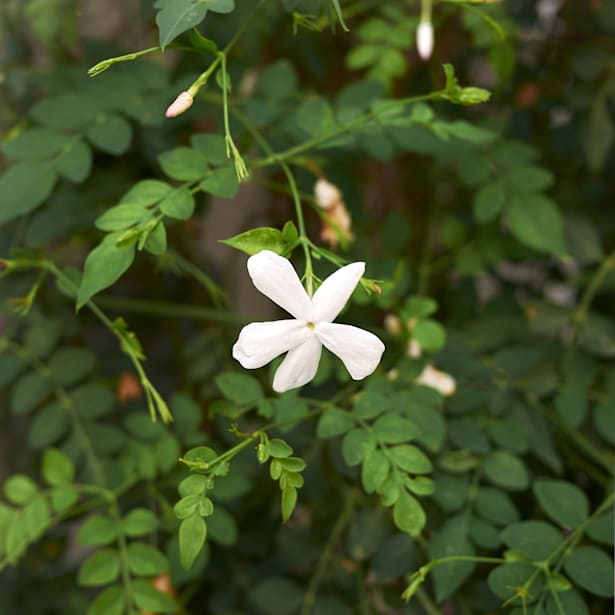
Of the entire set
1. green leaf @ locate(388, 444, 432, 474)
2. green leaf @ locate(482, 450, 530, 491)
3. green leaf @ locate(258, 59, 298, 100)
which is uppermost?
green leaf @ locate(258, 59, 298, 100)

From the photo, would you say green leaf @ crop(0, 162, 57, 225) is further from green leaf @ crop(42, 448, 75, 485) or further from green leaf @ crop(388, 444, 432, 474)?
green leaf @ crop(388, 444, 432, 474)

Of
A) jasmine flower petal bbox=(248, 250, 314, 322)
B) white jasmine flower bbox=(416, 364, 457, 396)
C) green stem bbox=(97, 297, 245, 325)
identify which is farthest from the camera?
green stem bbox=(97, 297, 245, 325)

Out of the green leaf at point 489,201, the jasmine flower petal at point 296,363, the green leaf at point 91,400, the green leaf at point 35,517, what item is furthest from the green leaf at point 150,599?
the green leaf at point 489,201

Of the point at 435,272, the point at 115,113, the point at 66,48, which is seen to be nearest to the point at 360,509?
the point at 435,272

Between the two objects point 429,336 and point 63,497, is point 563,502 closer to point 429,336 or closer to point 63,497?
point 429,336

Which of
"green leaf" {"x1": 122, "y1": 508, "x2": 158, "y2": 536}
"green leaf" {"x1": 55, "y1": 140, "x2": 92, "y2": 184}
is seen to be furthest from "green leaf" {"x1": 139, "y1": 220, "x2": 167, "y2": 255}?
"green leaf" {"x1": 122, "y1": 508, "x2": 158, "y2": 536}

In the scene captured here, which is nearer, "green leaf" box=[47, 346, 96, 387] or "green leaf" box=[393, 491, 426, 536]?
"green leaf" box=[393, 491, 426, 536]

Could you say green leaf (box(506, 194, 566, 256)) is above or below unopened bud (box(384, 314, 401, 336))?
above
